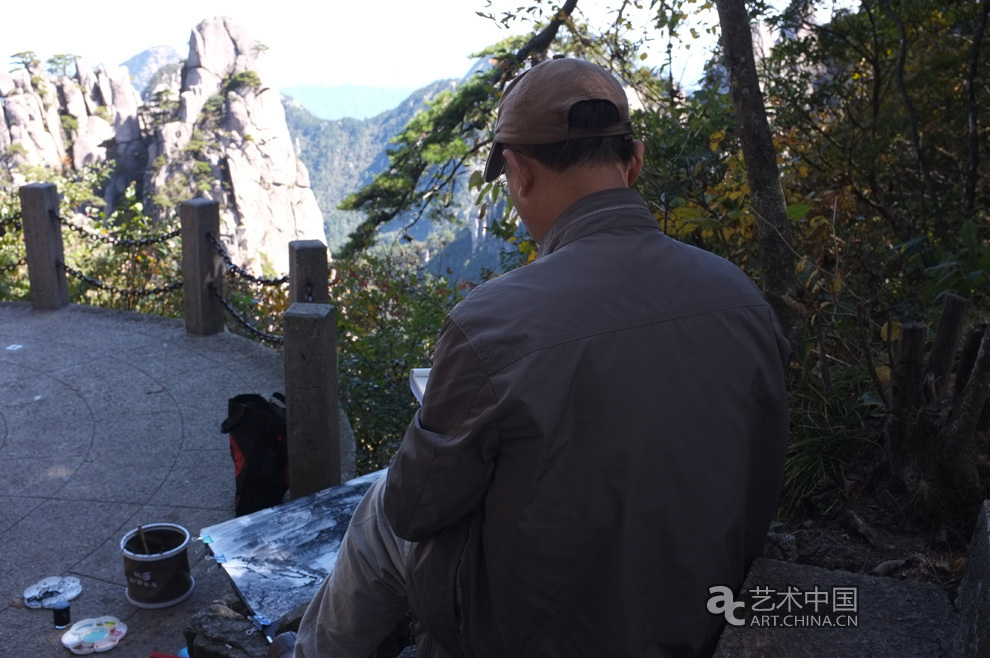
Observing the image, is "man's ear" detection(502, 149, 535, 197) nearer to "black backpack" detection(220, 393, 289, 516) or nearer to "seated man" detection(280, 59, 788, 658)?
"seated man" detection(280, 59, 788, 658)

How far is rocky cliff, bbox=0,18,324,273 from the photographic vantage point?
54375mm

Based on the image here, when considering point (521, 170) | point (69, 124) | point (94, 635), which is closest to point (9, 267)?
point (94, 635)

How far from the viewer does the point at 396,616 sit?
2.14 metres

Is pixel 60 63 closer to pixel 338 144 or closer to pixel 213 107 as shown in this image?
pixel 213 107

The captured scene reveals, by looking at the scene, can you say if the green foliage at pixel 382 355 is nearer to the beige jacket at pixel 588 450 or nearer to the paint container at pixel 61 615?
the paint container at pixel 61 615

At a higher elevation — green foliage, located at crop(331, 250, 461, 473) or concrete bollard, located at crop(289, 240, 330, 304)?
concrete bollard, located at crop(289, 240, 330, 304)

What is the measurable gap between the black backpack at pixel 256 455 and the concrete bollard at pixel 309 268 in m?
1.04

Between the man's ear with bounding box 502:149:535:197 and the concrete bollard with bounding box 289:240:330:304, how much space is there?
328 centimetres

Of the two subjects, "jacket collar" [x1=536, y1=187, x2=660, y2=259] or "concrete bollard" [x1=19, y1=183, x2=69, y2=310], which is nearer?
"jacket collar" [x1=536, y1=187, x2=660, y2=259]

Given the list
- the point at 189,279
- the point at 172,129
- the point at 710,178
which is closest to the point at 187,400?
the point at 189,279

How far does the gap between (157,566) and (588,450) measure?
2511 mm

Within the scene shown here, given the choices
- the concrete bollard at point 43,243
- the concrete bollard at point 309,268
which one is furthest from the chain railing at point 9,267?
the concrete bollard at point 309,268

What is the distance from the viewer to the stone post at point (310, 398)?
157 inches

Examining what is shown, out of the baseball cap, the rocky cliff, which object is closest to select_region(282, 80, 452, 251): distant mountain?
the rocky cliff
